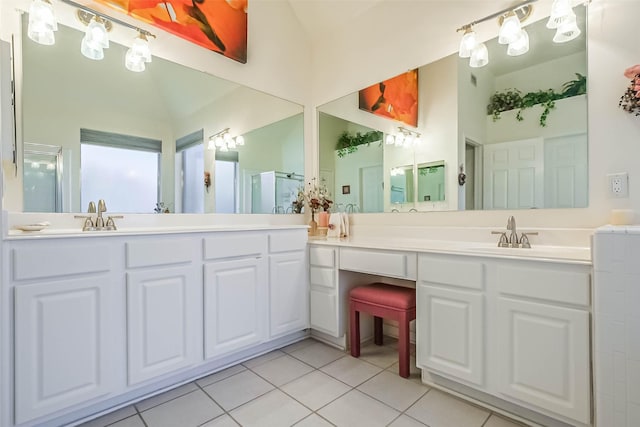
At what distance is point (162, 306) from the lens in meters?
1.65

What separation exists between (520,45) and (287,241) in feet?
6.28

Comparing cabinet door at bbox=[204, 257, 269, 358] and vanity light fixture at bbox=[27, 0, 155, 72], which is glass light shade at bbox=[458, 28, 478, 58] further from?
vanity light fixture at bbox=[27, 0, 155, 72]

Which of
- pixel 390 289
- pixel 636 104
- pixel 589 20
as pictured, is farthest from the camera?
pixel 390 289

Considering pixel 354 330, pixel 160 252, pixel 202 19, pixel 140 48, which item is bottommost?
pixel 354 330

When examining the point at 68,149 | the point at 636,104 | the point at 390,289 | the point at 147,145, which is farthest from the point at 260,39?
the point at 636,104

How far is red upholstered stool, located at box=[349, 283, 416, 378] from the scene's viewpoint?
1.82 meters

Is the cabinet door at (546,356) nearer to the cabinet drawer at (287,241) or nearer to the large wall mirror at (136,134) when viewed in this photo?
the cabinet drawer at (287,241)

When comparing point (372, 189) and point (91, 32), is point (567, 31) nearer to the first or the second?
point (372, 189)

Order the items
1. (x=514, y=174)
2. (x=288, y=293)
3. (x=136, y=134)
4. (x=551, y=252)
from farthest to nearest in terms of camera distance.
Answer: (x=288, y=293)
(x=136, y=134)
(x=514, y=174)
(x=551, y=252)

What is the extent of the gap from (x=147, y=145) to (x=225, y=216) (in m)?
0.74

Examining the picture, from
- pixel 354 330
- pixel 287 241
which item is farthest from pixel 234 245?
pixel 354 330

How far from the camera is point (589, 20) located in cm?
159

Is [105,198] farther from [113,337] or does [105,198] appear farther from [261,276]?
[261,276]

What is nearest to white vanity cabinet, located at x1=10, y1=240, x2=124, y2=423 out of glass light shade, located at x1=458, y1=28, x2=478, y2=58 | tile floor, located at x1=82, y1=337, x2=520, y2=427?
tile floor, located at x1=82, y1=337, x2=520, y2=427
